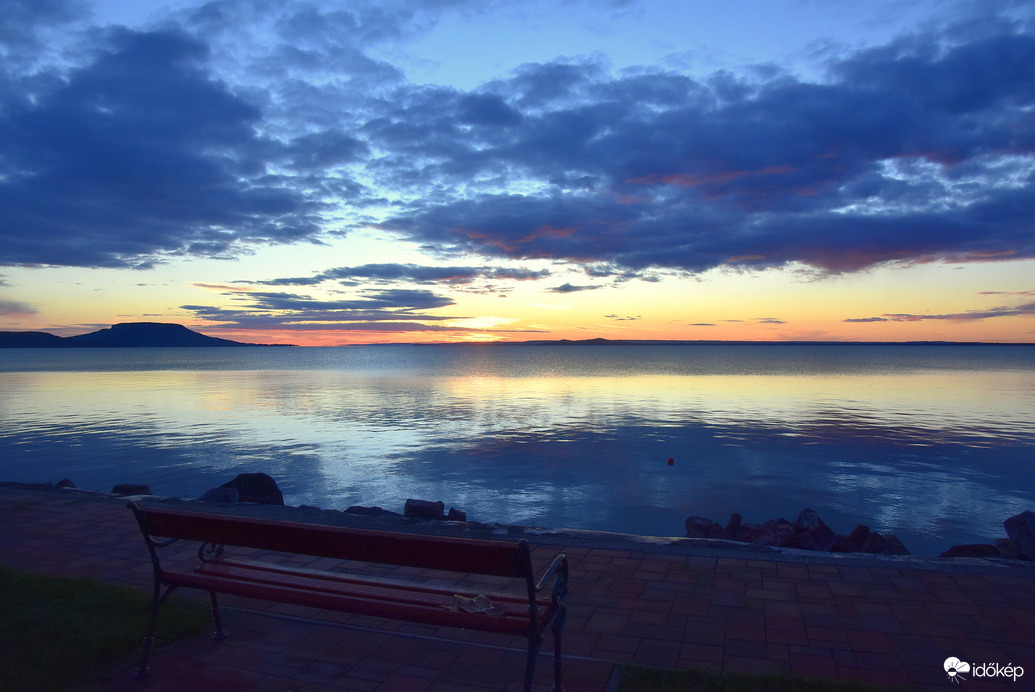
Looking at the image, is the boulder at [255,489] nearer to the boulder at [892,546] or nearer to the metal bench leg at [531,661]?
the metal bench leg at [531,661]

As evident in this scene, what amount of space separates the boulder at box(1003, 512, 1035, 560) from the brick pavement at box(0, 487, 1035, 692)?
3469 millimetres

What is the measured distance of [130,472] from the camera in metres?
16.9

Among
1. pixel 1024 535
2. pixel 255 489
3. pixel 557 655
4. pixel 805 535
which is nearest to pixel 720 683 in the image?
pixel 557 655

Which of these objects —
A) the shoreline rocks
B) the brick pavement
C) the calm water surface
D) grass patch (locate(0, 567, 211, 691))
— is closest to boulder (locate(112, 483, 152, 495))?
the shoreline rocks

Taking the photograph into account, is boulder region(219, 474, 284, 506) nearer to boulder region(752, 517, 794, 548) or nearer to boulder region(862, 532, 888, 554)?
boulder region(752, 517, 794, 548)

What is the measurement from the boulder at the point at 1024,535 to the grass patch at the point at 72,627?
997 centimetres

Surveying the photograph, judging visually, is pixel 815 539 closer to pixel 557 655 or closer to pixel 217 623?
pixel 557 655

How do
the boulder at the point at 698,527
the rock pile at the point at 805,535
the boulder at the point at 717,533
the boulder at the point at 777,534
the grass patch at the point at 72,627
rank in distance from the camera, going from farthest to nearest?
the boulder at the point at 698,527
the boulder at the point at 717,533
the boulder at the point at 777,534
the rock pile at the point at 805,535
the grass patch at the point at 72,627

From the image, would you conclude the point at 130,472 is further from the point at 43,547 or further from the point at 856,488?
the point at 856,488

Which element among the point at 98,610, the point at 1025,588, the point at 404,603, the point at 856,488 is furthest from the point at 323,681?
the point at 856,488

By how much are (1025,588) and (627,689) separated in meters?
3.99
